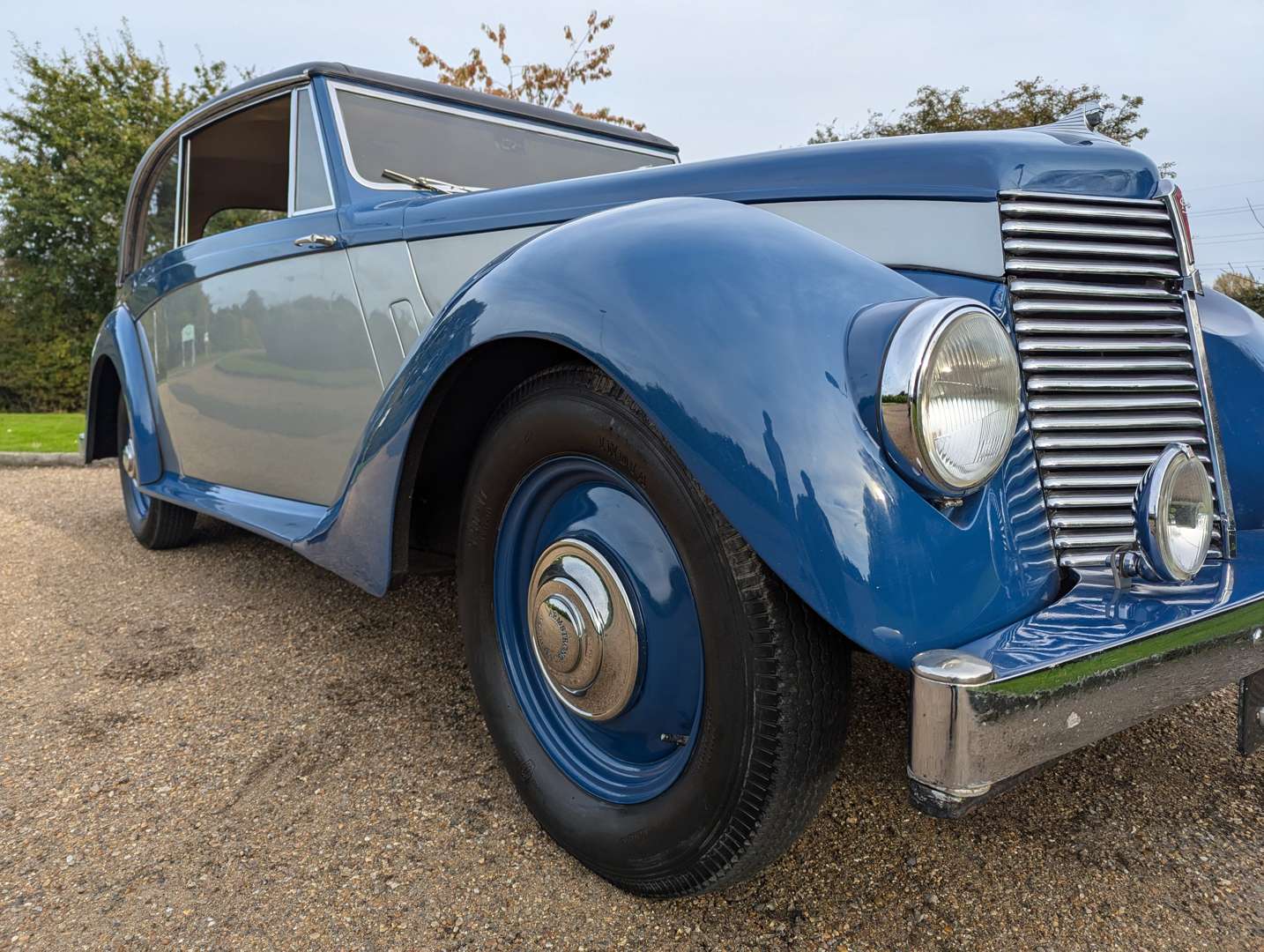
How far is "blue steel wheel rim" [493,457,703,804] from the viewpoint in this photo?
4.86 feet

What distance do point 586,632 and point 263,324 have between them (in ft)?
6.59

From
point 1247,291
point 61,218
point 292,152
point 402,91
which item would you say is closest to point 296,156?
point 292,152

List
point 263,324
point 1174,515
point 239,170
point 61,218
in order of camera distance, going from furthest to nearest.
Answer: point 61,218, point 239,170, point 263,324, point 1174,515

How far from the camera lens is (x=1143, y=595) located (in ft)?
4.36

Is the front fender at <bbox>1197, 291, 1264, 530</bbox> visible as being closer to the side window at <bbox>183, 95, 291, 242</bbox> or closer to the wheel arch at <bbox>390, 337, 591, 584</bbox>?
the wheel arch at <bbox>390, 337, 591, 584</bbox>

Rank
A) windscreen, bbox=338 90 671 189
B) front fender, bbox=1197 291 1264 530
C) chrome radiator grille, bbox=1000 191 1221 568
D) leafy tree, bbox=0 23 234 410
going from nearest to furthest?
chrome radiator grille, bbox=1000 191 1221 568, front fender, bbox=1197 291 1264 530, windscreen, bbox=338 90 671 189, leafy tree, bbox=0 23 234 410

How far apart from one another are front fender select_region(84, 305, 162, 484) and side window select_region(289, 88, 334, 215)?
1.46 meters

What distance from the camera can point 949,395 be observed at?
1195 millimetres

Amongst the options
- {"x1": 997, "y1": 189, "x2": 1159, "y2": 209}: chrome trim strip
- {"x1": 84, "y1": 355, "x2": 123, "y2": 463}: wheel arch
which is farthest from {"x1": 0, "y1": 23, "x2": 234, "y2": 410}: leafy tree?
{"x1": 997, "y1": 189, "x2": 1159, "y2": 209}: chrome trim strip

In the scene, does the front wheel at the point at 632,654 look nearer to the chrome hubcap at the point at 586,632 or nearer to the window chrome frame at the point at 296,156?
the chrome hubcap at the point at 586,632

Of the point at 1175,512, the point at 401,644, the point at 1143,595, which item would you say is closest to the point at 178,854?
the point at 401,644

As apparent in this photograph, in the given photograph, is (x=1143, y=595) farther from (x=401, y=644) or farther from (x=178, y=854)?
(x=401, y=644)

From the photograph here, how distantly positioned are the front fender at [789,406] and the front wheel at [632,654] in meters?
0.10

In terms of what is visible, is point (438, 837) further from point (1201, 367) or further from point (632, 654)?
point (1201, 367)
